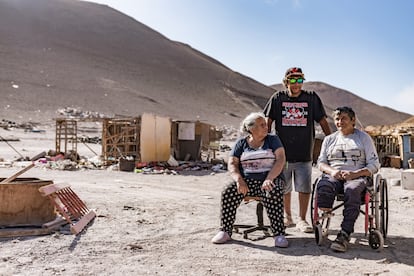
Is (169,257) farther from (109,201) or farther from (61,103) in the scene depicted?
(61,103)

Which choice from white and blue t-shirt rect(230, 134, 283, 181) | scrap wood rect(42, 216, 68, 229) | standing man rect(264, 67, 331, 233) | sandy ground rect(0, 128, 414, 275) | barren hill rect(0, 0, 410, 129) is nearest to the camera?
sandy ground rect(0, 128, 414, 275)

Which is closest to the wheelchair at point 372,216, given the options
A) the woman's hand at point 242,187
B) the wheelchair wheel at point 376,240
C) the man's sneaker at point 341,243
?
the wheelchair wheel at point 376,240

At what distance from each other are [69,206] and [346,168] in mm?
3045

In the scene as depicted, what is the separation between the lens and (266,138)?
4.34 m

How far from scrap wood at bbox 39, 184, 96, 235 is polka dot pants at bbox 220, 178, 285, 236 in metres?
1.52

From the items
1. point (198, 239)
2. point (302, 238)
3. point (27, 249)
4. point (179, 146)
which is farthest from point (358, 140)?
point (179, 146)

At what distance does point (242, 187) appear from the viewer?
400 centimetres

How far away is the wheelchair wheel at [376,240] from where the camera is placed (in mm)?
3804

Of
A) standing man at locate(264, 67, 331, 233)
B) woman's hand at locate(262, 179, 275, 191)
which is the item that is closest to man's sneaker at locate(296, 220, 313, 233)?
standing man at locate(264, 67, 331, 233)

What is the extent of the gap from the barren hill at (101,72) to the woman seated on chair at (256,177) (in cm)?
3966

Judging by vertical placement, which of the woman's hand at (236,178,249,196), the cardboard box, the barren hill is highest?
the barren hill

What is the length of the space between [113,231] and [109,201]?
2228mm

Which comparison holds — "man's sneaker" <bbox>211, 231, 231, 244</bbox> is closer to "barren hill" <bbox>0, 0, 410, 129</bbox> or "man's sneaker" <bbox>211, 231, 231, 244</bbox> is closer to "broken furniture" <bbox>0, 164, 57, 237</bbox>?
"broken furniture" <bbox>0, 164, 57, 237</bbox>

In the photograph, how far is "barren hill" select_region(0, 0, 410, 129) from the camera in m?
52.9
